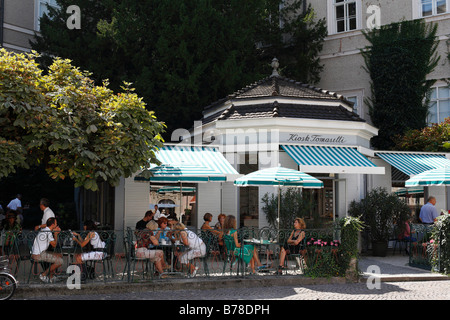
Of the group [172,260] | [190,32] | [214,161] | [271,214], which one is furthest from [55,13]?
[172,260]

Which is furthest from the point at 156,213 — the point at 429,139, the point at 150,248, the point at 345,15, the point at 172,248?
the point at 345,15

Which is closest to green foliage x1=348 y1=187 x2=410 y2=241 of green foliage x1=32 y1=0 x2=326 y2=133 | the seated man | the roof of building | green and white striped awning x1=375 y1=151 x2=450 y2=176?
green and white striped awning x1=375 y1=151 x2=450 y2=176

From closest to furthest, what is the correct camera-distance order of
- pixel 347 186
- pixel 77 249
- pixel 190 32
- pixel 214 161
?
pixel 77 249, pixel 214 161, pixel 347 186, pixel 190 32

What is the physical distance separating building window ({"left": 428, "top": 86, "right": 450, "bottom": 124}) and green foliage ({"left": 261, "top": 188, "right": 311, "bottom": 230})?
1041 centimetres

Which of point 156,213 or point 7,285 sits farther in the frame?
point 156,213

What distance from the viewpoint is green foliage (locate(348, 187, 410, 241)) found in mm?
15367

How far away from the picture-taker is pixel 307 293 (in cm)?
1004

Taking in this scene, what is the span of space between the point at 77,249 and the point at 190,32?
12.7 metres

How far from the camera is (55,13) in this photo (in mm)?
22016

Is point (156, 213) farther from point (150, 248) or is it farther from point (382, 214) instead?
point (382, 214)

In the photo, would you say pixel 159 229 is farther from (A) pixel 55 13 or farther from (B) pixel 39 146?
(A) pixel 55 13

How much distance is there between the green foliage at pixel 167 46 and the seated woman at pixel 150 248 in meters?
10.8

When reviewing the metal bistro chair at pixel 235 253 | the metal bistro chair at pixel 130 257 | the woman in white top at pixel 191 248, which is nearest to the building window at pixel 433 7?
the metal bistro chair at pixel 235 253

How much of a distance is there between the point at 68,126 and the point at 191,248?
3.76 metres
